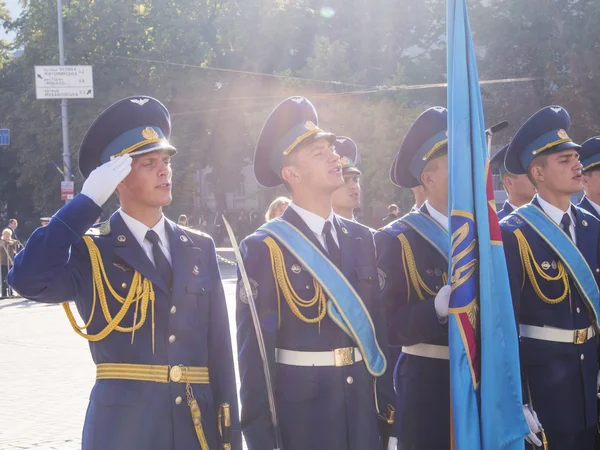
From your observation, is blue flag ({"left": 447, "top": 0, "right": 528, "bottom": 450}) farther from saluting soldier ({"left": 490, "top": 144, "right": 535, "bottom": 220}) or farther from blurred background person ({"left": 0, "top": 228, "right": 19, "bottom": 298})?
blurred background person ({"left": 0, "top": 228, "right": 19, "bottom": 298})

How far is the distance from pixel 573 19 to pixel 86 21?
820 inches

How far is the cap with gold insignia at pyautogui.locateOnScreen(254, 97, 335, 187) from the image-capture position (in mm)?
4582

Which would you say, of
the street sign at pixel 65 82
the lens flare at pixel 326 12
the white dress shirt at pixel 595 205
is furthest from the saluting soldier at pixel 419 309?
the lens flare at pixel 326 12

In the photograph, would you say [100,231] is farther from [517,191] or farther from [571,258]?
[517,191]

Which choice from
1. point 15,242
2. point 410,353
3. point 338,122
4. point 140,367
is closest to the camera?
point 140,367

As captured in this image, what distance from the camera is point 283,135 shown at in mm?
4688

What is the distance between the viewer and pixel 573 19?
40.9 m

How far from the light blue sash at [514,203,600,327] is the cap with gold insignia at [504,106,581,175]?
45 cm

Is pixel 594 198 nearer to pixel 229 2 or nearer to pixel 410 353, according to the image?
pixel 410 353

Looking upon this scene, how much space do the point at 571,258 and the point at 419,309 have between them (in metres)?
0.99

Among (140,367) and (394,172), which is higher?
(394,172)

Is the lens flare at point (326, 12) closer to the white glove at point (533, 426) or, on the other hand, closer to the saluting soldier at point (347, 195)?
the saluting soldier at point (347, 195)

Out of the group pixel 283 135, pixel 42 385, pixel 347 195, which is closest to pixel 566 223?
pixel 283 135

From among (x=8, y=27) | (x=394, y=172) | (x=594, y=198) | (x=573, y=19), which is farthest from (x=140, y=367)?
(x=8, y=27)
